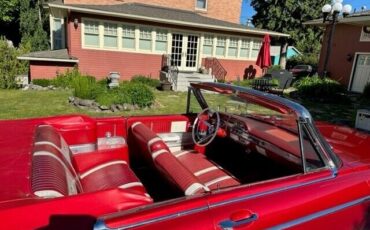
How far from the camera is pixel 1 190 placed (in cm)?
158

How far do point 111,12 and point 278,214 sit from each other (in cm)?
1333

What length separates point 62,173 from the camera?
197 cm

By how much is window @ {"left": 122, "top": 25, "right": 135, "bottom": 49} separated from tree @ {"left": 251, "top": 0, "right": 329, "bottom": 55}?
68.8 ft

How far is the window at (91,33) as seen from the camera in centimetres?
1370

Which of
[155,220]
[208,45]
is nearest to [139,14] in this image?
[208,45]

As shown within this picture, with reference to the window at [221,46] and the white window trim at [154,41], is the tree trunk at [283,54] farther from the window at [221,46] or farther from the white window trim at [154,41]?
the window at [221,46]

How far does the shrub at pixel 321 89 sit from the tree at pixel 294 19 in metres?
18.6

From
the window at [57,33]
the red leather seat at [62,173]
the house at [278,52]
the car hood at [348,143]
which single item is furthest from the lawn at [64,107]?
the house at [278,52]

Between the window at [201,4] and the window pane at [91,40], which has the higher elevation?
the window at [201,4]

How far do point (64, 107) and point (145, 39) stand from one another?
7522 millimetres

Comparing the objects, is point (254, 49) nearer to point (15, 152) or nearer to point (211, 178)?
point (211, 178)

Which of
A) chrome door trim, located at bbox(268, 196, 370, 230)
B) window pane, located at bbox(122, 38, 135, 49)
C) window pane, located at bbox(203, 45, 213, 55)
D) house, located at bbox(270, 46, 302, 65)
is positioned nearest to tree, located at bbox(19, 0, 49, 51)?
window pane, located at bbox(122, 38, 135, 49)

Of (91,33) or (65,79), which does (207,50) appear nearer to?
(91,33)

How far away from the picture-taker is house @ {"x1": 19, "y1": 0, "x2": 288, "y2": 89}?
13.4 metres
